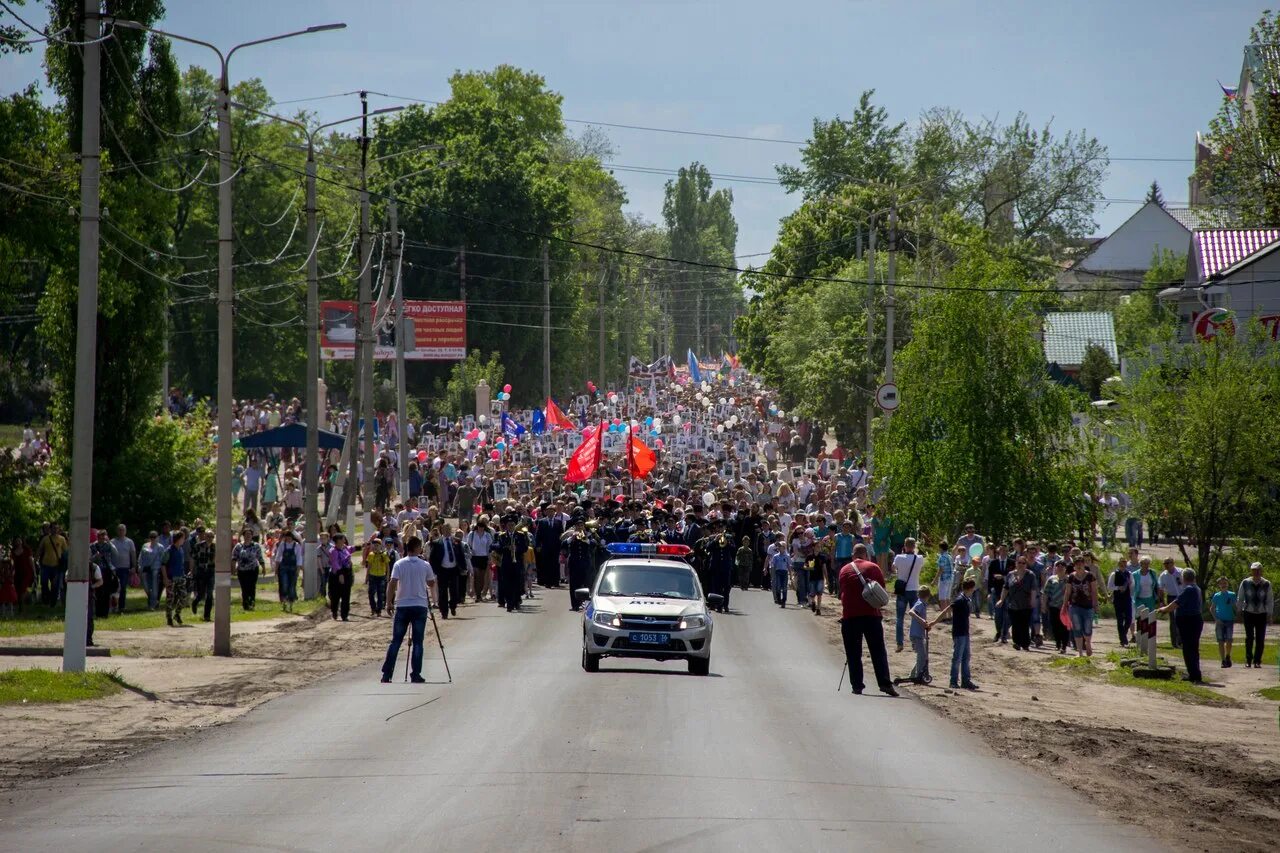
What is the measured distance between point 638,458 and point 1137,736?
29189 millimetres

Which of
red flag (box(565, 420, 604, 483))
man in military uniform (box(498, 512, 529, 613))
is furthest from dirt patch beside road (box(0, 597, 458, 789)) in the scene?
red flag (box(565, 420, 604, 483))

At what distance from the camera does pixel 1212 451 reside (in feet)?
112

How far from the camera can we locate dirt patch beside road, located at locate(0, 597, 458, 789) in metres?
15.4

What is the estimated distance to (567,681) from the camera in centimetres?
2069

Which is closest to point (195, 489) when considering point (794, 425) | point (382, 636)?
point (382, 636)

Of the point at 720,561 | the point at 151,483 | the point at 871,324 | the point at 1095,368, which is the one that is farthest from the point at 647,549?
the point at 1095,368

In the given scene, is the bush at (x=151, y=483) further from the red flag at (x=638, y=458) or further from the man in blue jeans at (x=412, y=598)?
the man in blue jeans at (x=412, y=598)

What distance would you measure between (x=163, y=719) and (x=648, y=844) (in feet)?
30.0

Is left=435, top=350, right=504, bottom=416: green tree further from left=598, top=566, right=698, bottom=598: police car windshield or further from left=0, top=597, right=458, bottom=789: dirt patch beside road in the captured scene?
left=598, top=566, right=698, bottom=598: police car windshield

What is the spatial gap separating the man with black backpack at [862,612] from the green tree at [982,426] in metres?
16.8

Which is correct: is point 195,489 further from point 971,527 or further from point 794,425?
point 794,425

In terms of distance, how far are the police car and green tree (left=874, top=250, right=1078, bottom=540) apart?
15.9 metres

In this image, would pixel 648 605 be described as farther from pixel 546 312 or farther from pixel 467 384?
pixel 546 312

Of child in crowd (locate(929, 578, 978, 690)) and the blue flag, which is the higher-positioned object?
the blue flag
